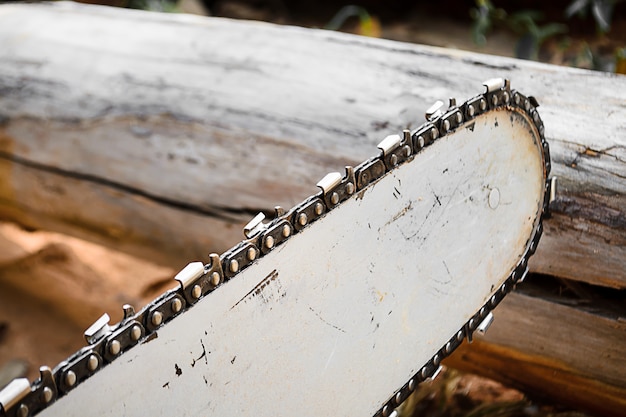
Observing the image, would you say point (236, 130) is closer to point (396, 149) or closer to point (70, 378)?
point (396, 149)

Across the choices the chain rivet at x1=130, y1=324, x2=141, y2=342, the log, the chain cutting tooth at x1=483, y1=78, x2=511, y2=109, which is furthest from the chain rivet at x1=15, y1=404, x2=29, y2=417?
the log

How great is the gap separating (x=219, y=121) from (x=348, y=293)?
2.49 feet

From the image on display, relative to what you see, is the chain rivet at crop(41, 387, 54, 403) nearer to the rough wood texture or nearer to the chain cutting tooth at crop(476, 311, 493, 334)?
the chain cutting tooth at crop(476, 311, 493, 334)

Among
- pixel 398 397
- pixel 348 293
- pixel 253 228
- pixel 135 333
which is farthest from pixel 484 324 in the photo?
pixel 135 333

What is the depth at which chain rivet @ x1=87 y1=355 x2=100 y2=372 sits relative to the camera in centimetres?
64

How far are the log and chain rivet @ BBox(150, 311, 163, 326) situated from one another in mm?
733

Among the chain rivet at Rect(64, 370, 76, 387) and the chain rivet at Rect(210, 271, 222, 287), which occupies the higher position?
the chain rivet at Rect(210, 271, 222, 287)

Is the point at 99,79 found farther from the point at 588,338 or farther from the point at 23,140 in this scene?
the point at 588,338

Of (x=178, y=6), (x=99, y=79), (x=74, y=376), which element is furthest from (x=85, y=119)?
(x=178, y=6)

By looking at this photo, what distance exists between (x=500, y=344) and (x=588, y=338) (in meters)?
0.17

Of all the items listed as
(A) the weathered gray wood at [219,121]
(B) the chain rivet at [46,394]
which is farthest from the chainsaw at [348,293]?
(A) the weathered gray wood at [219,121]

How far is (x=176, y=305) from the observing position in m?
0.70

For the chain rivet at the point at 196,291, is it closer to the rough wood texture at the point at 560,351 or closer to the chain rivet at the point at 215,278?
the chain rivet at the point at 215,278

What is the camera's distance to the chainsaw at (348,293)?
691 millimetres
